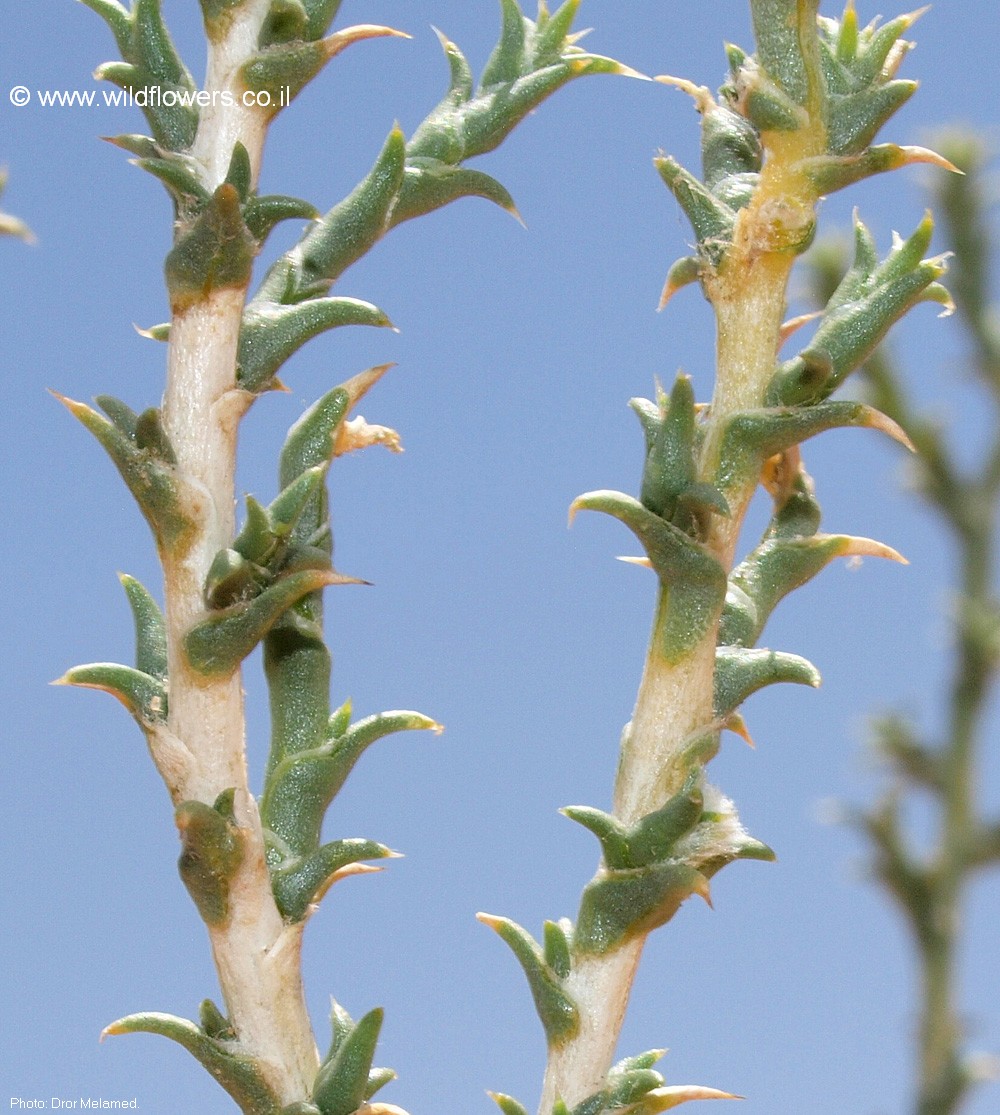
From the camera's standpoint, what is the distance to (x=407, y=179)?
2184mm


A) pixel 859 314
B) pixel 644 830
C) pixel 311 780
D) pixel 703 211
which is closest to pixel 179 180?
pixel 703 211

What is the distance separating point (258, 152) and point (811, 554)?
3.35 ft

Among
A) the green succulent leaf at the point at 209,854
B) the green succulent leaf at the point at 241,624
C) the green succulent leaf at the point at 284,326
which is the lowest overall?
the green succulent leaf at the point at 209,854

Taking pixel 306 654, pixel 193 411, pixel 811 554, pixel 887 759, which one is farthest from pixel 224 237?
pixel 887 759

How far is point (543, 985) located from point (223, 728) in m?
0.55

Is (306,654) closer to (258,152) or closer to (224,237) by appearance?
(224,237)

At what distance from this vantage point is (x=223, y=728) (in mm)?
1967

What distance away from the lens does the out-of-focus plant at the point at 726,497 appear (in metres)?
1.90

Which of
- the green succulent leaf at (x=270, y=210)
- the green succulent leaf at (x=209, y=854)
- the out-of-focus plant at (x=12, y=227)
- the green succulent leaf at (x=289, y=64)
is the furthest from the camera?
the green succulent leaf at (x=289, y=64)

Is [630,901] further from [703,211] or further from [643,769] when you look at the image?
[703,211]

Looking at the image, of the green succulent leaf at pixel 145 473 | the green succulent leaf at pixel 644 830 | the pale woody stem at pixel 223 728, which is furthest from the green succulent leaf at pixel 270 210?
the green succulent leaf at pixel 644 830

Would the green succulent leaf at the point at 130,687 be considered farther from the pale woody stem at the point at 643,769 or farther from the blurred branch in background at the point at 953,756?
the blurred branch in background at the point at 953,756

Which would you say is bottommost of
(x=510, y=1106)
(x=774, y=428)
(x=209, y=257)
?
(x=510, y=1106)

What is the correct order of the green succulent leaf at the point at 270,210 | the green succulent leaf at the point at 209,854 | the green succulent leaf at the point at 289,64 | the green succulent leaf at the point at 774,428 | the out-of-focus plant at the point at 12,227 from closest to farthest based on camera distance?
1. the out-of-focus plant at the point at 12,227
2. the green succulent leaf at the point at 209,854
3. the green succulent leaf at the point at 774,428
4. the green succulent leaf at the point at 270,210
5. the green succulent leaf at the point at 289,64
